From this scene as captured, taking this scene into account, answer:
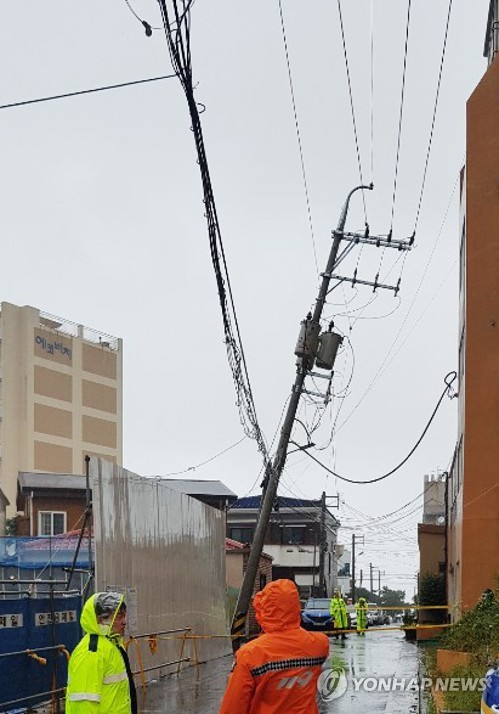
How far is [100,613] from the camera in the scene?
Answer: 709 cm

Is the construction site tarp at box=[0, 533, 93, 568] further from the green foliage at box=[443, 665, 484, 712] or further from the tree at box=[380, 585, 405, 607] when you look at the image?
the tree at box=[380, 585, 405, 607]

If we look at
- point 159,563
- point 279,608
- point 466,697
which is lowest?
point 466,697

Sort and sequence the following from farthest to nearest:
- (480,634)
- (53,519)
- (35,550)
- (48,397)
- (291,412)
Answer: (48,397) → (53,519) → (35,550) → (291,412) → (480,634)

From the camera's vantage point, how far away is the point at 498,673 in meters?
8.20

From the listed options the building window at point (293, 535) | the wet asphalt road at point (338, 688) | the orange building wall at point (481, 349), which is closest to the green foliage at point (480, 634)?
the wet asphalt road at point (338, 688)

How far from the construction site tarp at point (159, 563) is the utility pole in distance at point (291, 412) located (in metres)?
1.27

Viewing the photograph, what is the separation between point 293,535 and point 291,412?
202 feet

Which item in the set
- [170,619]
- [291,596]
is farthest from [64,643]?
[291,596]

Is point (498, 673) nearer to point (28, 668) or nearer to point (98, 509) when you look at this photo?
point (28, 668)

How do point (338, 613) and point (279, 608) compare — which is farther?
point (338, 613)

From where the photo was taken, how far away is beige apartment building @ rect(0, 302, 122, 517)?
92.1 meters

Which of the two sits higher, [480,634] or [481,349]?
[481,349]

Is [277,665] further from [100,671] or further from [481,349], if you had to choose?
[481,349]

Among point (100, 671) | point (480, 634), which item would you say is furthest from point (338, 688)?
point (100, 671)
